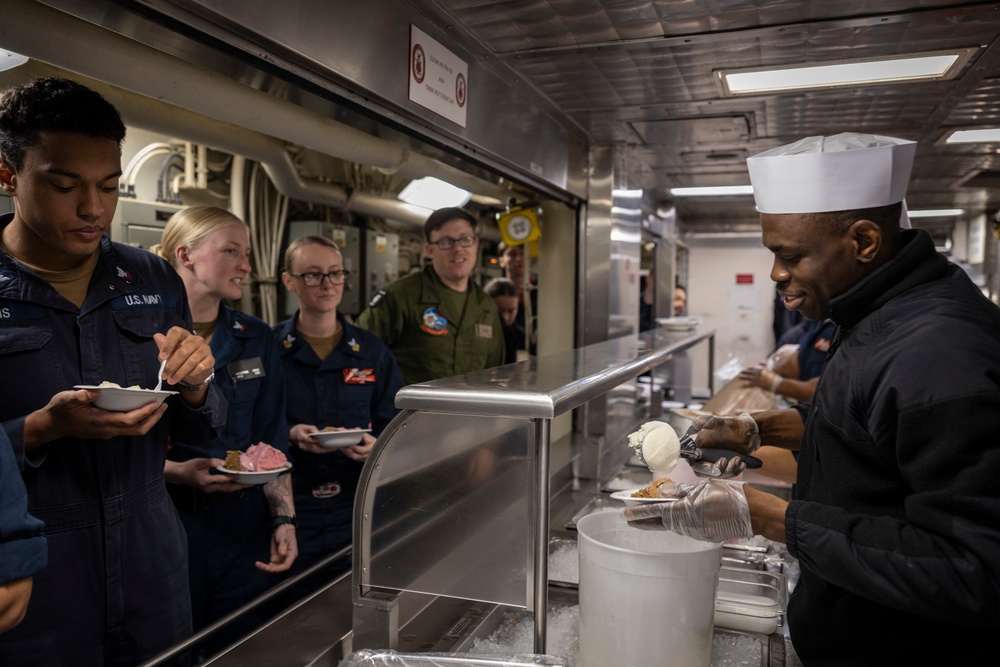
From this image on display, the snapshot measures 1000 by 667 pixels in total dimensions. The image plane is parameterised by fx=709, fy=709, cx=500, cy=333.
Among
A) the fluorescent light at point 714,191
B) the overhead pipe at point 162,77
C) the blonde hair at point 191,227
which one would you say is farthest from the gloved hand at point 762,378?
the blonde hair at point 191,227

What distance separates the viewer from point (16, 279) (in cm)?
141

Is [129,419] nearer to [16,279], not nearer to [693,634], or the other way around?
[16,279]

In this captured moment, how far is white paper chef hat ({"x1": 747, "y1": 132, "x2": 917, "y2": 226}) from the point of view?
4.06ft

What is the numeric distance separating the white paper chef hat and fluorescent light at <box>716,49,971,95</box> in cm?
137

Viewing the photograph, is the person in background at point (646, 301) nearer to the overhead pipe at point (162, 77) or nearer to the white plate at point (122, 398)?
the overhead pipe at point (162, 77)

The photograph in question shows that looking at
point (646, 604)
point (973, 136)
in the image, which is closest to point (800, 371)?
point (973, 136)

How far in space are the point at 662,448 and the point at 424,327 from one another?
1.87 metres

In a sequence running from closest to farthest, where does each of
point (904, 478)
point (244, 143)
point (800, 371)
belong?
point (904, 478) → point (244, 143) → point (800, 371)

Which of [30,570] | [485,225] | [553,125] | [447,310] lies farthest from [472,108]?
[485,225]

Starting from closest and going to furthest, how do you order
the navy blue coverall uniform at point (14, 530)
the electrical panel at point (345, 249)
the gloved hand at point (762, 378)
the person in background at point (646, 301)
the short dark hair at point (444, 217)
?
the navy blue coverall uniform at point (14, 530)
the short dark hair at point (444, 217)
the gloved hand at point (762, 378)
the electrical panel at point (345, 249)
the person in background at point (646, 301)

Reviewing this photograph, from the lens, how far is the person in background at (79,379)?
54.8 inches

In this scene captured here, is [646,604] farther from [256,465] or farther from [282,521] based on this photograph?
[282,521]

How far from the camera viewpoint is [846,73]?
259cm

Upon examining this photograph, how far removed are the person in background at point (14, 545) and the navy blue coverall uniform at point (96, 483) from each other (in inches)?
15.1
